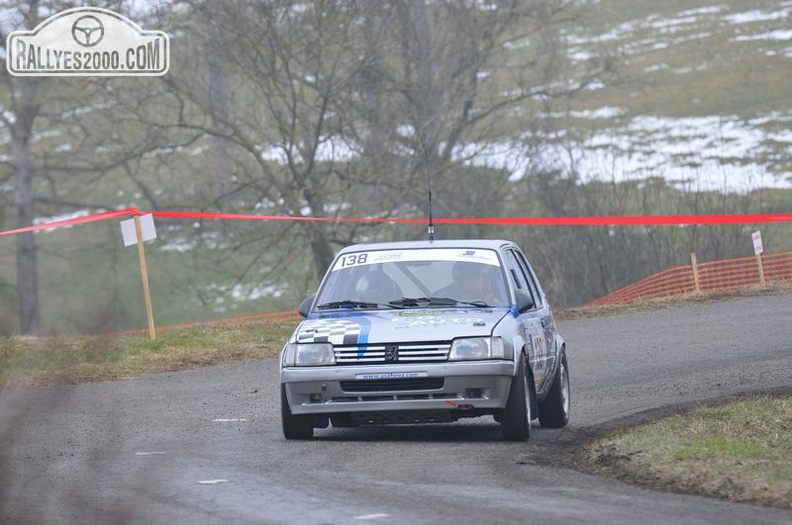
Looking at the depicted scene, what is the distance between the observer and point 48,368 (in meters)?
3.93

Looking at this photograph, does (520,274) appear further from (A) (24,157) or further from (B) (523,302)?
(A) (24,157)

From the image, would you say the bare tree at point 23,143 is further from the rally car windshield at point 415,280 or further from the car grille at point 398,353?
the car grille at point 398,353

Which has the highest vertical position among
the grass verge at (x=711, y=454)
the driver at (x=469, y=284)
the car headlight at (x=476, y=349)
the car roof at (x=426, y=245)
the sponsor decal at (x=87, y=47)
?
the sponsor decal at (x=87, y=47)

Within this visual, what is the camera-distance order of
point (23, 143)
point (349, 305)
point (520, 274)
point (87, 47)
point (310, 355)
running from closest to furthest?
point (310, 355)
point (349, 305)
point (520, 274)
point (87, 47)
point (23, 143)

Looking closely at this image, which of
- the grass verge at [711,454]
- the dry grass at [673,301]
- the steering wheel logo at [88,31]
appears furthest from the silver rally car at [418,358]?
the steering wheel logo at [88,31]

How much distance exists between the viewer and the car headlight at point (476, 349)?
35.0ft

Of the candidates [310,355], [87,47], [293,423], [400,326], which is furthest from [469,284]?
[87,47]

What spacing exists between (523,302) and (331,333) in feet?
5.37

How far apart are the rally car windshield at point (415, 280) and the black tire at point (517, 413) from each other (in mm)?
1083

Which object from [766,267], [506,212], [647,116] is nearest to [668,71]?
[647,116]

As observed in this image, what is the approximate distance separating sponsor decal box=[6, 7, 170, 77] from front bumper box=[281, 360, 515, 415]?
22.3m

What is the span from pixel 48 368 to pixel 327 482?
188 inches

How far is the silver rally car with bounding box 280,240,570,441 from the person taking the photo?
10.6 metres

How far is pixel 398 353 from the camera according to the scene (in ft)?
35.2
